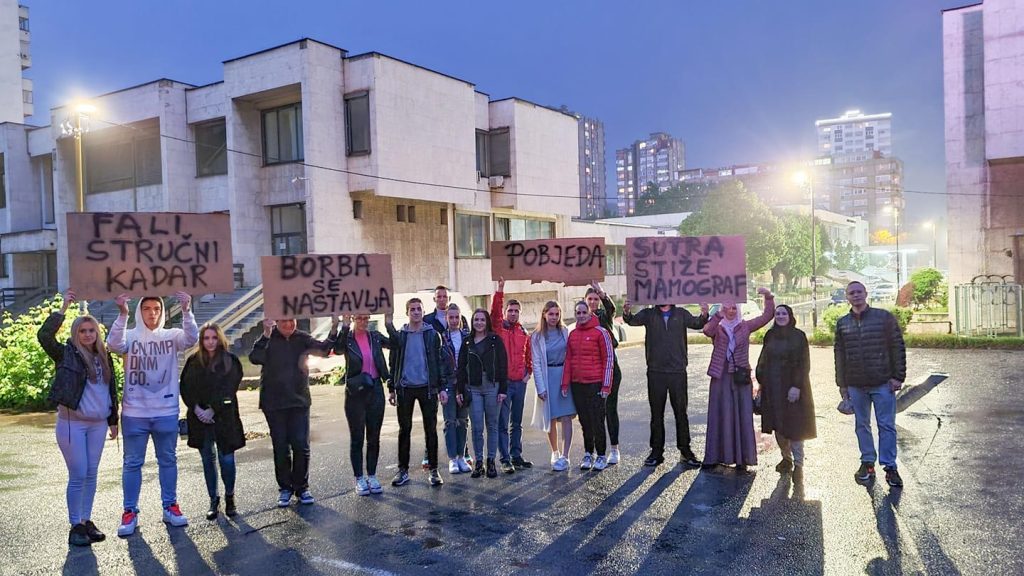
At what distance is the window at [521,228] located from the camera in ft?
119

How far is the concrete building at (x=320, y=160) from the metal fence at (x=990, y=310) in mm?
17296

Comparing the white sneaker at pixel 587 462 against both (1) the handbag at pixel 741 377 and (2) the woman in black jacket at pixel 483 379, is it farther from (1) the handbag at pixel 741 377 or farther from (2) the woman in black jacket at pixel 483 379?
(1) the handbag at pixel 741 377

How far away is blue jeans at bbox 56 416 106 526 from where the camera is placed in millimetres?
6484

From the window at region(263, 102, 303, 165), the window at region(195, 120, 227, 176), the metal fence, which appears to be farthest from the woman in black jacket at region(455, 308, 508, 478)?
the window at region(195, 120, 227, 176)

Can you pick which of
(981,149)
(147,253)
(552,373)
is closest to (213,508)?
(147,253)

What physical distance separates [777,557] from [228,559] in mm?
4156

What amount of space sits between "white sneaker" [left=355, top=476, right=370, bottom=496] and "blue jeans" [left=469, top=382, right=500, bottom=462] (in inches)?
50.9

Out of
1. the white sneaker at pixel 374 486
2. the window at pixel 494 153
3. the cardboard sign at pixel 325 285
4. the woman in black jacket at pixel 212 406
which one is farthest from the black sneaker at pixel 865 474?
the window at pixel 494 153

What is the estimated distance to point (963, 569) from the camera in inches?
214

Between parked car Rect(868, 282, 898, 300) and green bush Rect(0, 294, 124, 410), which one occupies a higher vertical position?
green bush Rect(0, 294, 124, 410)

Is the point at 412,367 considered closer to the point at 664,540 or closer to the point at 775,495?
the point at 664,540

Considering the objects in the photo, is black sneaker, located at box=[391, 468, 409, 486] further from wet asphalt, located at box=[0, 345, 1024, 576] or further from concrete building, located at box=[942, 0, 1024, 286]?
concrete building, located at box=[942, 0, 1024, 286]

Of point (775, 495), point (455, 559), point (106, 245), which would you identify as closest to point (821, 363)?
point (775, 495)

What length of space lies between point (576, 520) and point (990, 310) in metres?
22.0
